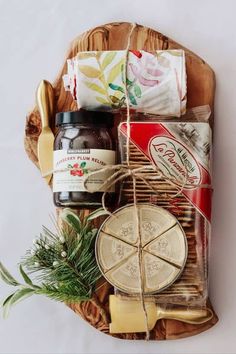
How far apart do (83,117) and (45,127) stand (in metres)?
0.08

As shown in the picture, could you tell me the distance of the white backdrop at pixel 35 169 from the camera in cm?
89

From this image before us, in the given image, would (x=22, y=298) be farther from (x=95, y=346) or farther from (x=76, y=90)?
(x=76, y=90)

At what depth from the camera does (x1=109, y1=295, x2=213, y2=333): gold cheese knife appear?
2.84 ft

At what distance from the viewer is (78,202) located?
84cm

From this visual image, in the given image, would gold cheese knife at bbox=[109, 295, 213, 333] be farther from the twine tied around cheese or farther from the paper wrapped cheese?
the paper wrapped cheese

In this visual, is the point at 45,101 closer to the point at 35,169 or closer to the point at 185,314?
the point at 35,169

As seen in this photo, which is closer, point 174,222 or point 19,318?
point 174,222

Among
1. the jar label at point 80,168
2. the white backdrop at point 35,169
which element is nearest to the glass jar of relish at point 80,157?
the jar label at point 80,168

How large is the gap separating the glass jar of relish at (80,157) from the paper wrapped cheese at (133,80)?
3 centimetres

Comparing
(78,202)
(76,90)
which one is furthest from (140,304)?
(76,90)

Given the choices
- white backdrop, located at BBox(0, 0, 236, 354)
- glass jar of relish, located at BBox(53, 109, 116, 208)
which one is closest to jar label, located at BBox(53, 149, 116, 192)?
glass jar of relish, located at BBox(53, 109, 116, 208)

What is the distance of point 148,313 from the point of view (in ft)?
2.85

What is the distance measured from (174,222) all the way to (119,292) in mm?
113

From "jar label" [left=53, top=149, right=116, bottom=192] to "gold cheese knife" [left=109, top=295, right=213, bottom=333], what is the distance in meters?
0.15
